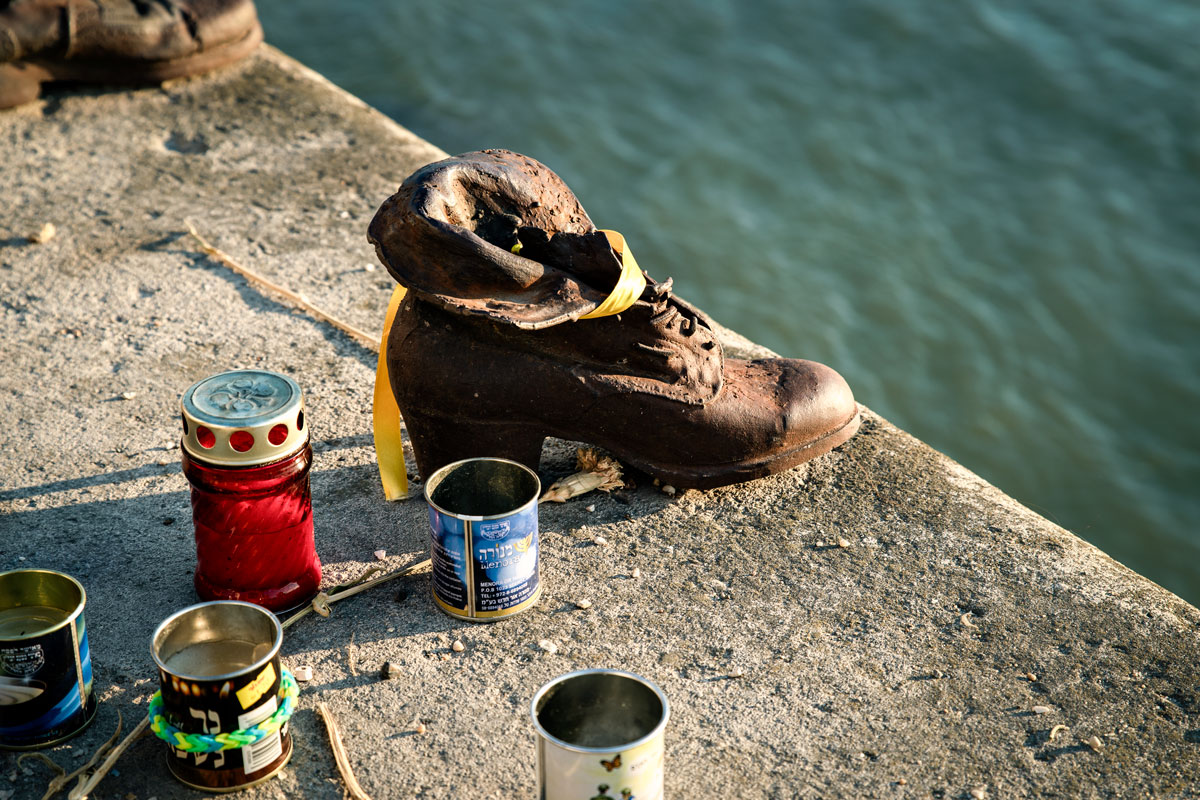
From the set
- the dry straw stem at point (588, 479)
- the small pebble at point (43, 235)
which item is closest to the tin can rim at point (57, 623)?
the dry straw stem at point (588, 479)

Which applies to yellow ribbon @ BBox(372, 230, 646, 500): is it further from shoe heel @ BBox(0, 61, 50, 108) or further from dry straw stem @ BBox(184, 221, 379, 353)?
shoe heel @ BBox(0, 61, 50, 108)

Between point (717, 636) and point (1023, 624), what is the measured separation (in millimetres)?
643

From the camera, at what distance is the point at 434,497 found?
2311 mm

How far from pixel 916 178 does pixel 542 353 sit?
4.26 meters

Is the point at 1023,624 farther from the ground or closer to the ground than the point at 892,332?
farther from the ground

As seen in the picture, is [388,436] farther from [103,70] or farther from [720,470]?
[103,70]

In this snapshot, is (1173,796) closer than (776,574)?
Yes

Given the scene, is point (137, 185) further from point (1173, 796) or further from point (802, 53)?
point (802, 53)

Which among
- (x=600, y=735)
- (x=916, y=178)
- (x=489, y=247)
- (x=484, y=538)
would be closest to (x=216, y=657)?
(x=484, y=538)

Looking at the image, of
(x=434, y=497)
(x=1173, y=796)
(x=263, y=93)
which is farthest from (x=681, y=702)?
(x=263, y=93)

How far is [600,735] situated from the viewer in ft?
6.03

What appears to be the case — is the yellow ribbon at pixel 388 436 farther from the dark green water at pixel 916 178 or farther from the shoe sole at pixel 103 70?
the shoe sole at pixel 103 70

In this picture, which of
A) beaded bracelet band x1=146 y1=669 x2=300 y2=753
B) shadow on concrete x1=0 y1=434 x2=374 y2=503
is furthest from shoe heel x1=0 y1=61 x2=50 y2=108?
beaded bracelet band x1=146 y1=669 x2=300 y2=753

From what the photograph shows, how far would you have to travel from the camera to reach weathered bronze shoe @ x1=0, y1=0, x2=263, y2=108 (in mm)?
4121
